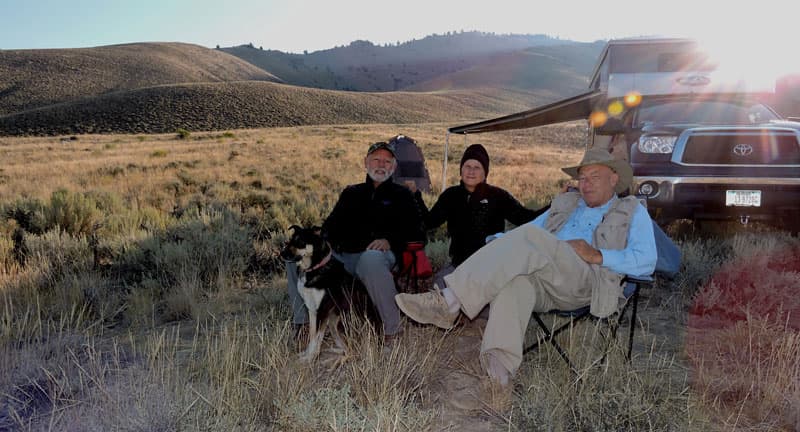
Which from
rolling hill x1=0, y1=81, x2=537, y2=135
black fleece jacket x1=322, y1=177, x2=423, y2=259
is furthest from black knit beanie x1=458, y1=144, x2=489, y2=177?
rolling hill x1=0, y1=81, x2=537, y2=135

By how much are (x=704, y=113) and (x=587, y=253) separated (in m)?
4.61


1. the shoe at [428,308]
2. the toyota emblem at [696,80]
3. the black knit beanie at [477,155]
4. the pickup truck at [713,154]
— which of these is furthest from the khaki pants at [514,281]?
the toyota emblem at [696,80]

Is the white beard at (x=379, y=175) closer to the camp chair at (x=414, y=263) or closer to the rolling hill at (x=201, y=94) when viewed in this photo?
the camp chair at (x=414, y=263)

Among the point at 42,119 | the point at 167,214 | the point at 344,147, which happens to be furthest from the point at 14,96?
the point at 167,214

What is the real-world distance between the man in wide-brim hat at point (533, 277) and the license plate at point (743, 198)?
3011 mm

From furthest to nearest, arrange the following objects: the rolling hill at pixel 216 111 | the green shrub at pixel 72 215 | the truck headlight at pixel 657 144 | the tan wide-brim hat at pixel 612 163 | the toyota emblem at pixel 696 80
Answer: the rolling hill at pixel 216 111, the toyota emblem at pixel 696 80, the green shrub at pixel 72 215, the truck headlight at pixel 657 144, the tan wide-brim hat at pixel 612 163

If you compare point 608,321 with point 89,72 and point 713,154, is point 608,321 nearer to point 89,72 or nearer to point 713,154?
point 713,154

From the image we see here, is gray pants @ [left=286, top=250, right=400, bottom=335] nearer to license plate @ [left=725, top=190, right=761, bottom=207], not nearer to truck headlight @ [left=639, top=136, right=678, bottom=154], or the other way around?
truck headlight @ [left=639, top=136, right=678, bottom=154]

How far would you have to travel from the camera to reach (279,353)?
9.64 feet

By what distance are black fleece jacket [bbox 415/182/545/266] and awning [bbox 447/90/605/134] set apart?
4.35m

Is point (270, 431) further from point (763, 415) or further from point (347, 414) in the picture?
point (763, 415)

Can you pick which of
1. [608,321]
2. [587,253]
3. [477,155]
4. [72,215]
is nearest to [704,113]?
[477,155]

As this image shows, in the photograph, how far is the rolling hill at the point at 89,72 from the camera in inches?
2559

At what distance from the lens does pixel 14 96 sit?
208 feet
